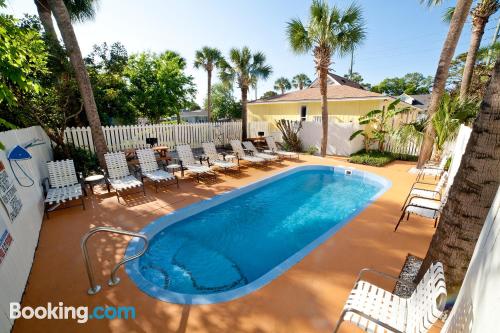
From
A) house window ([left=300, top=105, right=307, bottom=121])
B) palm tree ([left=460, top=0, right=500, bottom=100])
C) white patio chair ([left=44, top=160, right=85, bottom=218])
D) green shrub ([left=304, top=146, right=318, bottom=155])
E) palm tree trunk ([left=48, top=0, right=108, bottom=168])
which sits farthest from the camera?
house window ([left=300, top=105, right=307, bottom=121])

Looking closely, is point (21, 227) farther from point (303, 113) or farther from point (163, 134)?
point (303, 113)

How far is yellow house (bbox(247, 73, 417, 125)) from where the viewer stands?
14.8 meters

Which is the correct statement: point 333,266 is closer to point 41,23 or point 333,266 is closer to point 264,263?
point 264,263

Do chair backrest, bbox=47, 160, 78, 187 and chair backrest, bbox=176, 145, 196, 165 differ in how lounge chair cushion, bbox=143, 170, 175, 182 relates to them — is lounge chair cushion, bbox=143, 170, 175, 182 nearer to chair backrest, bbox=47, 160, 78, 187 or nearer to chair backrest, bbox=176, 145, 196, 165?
chair backrest, bbox=176, 145, 196, 165

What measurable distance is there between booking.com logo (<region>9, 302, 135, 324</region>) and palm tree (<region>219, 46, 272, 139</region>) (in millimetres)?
14649

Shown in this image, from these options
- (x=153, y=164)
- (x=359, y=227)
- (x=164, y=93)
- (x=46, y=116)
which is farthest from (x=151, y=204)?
(x=164, y=93)

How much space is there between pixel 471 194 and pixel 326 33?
10435mm

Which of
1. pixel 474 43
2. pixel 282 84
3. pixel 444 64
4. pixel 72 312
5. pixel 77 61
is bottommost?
pixel 72 312

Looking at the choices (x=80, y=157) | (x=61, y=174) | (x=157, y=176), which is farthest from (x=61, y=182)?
(x=80, y=157)

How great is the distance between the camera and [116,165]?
7477 millimetres

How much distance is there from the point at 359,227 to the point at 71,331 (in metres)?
5.39

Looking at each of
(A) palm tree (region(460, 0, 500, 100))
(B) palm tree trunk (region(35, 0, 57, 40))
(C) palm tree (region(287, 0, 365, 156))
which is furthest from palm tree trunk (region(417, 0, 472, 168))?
(B) palm tree trunk (region(35, 0, 57, 40))

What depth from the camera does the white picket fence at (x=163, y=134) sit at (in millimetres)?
9938

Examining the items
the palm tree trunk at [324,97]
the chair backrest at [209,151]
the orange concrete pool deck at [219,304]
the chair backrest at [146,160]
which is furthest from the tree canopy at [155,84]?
the orange concrete pool deck at [219,304]
